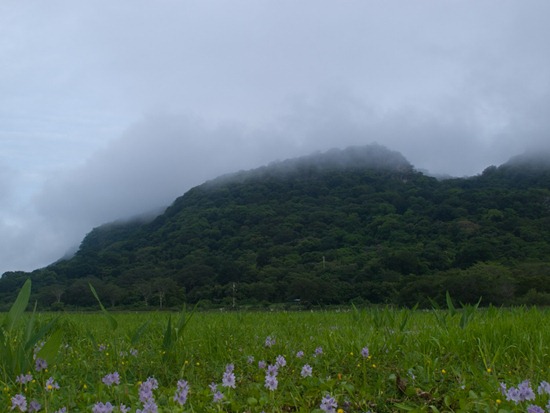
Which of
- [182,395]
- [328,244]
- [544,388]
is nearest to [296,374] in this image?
[182,395]

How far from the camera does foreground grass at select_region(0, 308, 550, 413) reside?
2857 mm

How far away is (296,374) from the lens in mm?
3596

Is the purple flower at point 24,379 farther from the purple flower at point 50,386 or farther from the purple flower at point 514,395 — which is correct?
the purple flower at point 514,395

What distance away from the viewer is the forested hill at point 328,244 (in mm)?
39062

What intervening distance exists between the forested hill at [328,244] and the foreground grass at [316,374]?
21.9 m

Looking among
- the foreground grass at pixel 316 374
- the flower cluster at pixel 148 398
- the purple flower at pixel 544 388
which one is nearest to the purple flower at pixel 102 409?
the foreground grass at pixel 316 374

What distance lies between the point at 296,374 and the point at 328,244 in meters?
56.5

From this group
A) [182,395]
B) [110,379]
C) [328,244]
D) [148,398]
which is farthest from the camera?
[328,244]

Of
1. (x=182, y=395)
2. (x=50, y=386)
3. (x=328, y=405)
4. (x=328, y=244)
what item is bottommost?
(x=328, y=244)

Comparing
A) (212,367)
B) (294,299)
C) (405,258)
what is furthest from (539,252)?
(212,367)

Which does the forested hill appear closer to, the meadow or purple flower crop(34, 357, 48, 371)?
the meadow

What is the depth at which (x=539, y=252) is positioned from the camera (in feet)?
139

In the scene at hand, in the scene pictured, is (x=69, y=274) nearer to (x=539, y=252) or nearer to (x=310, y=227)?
(x=310, y=227)

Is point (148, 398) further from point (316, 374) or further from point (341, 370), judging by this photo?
point (341, 370)
